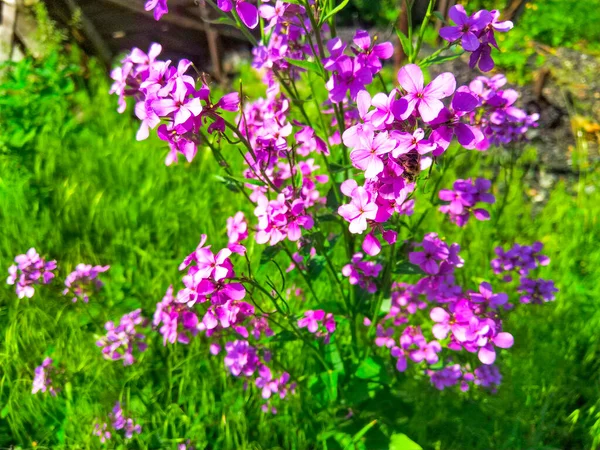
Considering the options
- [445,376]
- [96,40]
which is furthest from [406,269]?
[96,40]

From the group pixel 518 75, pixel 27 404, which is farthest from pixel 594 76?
pixel 27 404

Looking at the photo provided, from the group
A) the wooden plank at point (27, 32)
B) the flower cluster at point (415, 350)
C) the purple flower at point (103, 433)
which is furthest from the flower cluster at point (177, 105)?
the wooden plank at point (27, 32)

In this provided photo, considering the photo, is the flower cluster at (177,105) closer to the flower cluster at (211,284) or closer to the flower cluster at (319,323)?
the flower cluster at (211,284)

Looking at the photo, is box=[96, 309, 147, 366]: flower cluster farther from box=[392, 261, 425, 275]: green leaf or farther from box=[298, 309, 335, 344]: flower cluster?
box=[392, 261, 425, 275]: green leaf

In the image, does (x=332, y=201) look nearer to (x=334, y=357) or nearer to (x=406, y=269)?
(x=406, y=269)

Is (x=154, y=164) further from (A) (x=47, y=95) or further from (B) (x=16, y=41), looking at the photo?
(B) (x=16, y=41)

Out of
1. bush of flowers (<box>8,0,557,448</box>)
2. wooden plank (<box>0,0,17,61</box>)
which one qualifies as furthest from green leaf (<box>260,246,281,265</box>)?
wooden plank (<box>0,0,17,61</box>)
